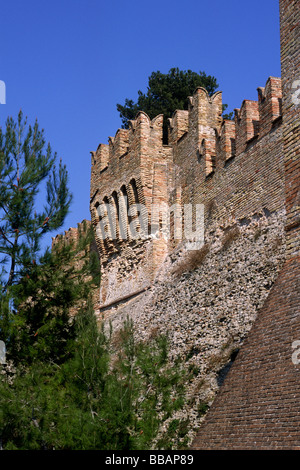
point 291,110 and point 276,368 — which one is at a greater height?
point 291,110

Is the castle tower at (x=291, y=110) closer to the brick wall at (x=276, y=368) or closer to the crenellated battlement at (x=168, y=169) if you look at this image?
the brick wall at (x=276, y=368)

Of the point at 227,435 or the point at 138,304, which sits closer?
the point at 227,435

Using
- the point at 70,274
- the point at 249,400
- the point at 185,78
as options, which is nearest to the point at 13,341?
the point at 70,274

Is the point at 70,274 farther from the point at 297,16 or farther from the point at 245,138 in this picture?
the point at 297,16

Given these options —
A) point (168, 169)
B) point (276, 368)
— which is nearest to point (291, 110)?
point (276, 368)

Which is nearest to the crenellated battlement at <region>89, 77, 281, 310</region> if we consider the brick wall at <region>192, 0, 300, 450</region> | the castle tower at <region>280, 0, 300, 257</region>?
the castle tower at <region>280, 0, 300, 257</region>

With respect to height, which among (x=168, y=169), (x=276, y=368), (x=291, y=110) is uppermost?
(x=168, y=169)

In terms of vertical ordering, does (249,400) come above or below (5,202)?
below

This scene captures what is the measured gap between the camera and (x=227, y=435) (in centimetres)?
830

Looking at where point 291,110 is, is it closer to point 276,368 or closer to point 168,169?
point 276,368

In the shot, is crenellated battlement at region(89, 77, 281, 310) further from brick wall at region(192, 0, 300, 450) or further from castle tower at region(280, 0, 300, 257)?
brick wall at region(192, 0, 300, 450)

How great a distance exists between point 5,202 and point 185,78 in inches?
661

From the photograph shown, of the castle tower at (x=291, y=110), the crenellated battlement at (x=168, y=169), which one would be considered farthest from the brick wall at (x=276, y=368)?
the crenellated battlement at (x=168, y=169)
